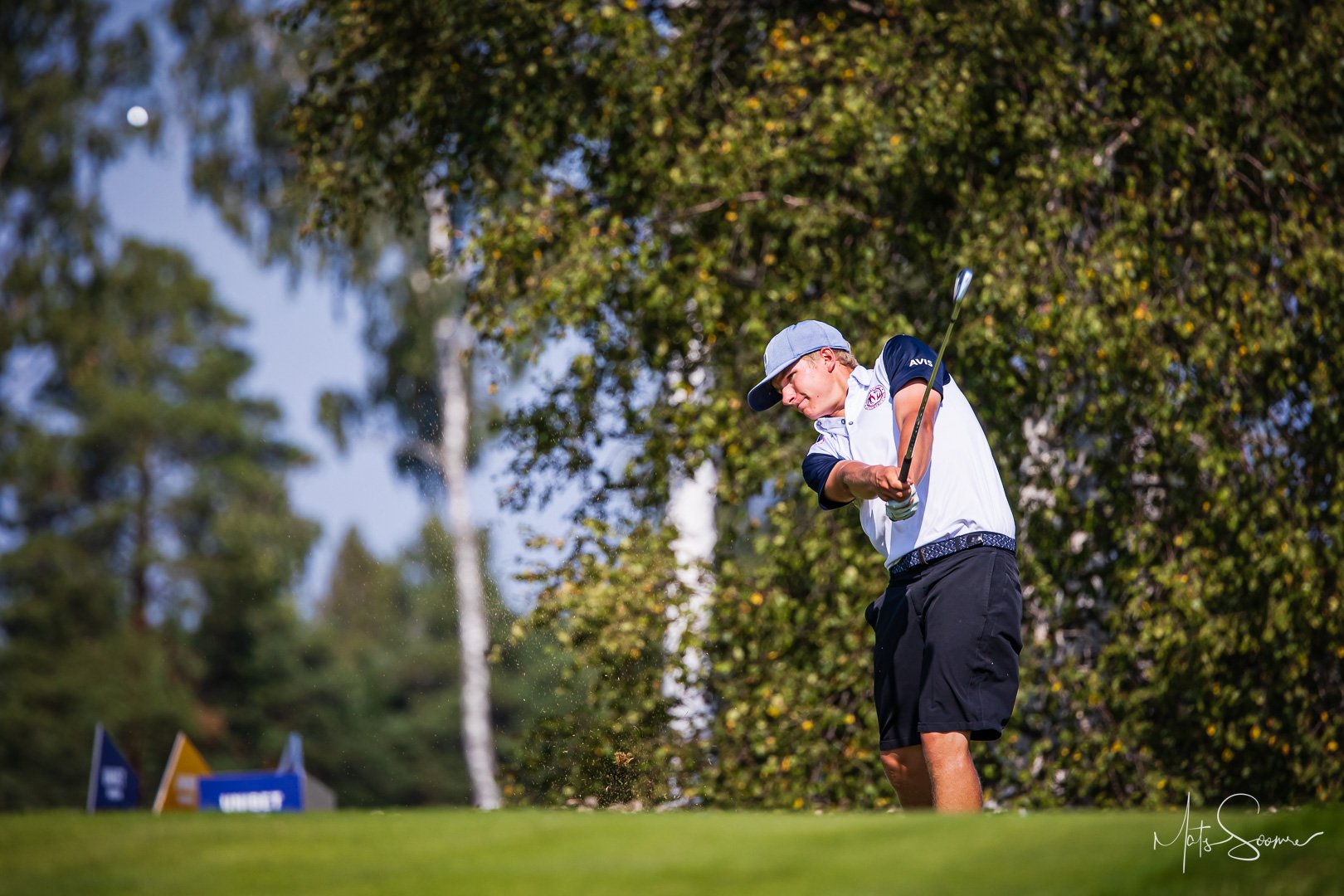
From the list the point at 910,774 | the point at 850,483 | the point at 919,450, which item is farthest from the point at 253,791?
the point at 919,450

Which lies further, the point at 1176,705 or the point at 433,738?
the point at 433,738

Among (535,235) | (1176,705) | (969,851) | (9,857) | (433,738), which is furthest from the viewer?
(433,738)

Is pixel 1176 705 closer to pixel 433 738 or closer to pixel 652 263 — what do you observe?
pixel 652 263

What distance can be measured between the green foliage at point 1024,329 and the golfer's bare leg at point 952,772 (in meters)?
3.02

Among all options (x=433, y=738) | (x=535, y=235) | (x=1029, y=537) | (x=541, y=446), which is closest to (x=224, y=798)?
(x=541, y=446)

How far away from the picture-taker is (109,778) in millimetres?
12422

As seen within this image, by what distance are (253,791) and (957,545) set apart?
876 cm

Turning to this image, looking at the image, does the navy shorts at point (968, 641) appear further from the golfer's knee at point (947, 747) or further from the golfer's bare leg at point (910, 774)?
the golfer's bare leg at point (910, 774)

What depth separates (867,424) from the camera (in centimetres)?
486

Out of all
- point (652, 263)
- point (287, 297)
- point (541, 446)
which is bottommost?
point (541, 446)

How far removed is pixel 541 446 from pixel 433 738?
145 ft

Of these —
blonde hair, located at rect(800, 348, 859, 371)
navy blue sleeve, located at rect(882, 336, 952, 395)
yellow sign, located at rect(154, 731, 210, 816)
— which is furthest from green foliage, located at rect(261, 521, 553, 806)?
navy blue sleeve, located at rect(882, 336, 952, 395)

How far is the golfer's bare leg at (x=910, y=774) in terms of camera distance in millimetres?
4766

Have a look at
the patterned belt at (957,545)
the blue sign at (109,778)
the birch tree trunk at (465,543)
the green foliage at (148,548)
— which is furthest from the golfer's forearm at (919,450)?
the green foliage at (148,548)
